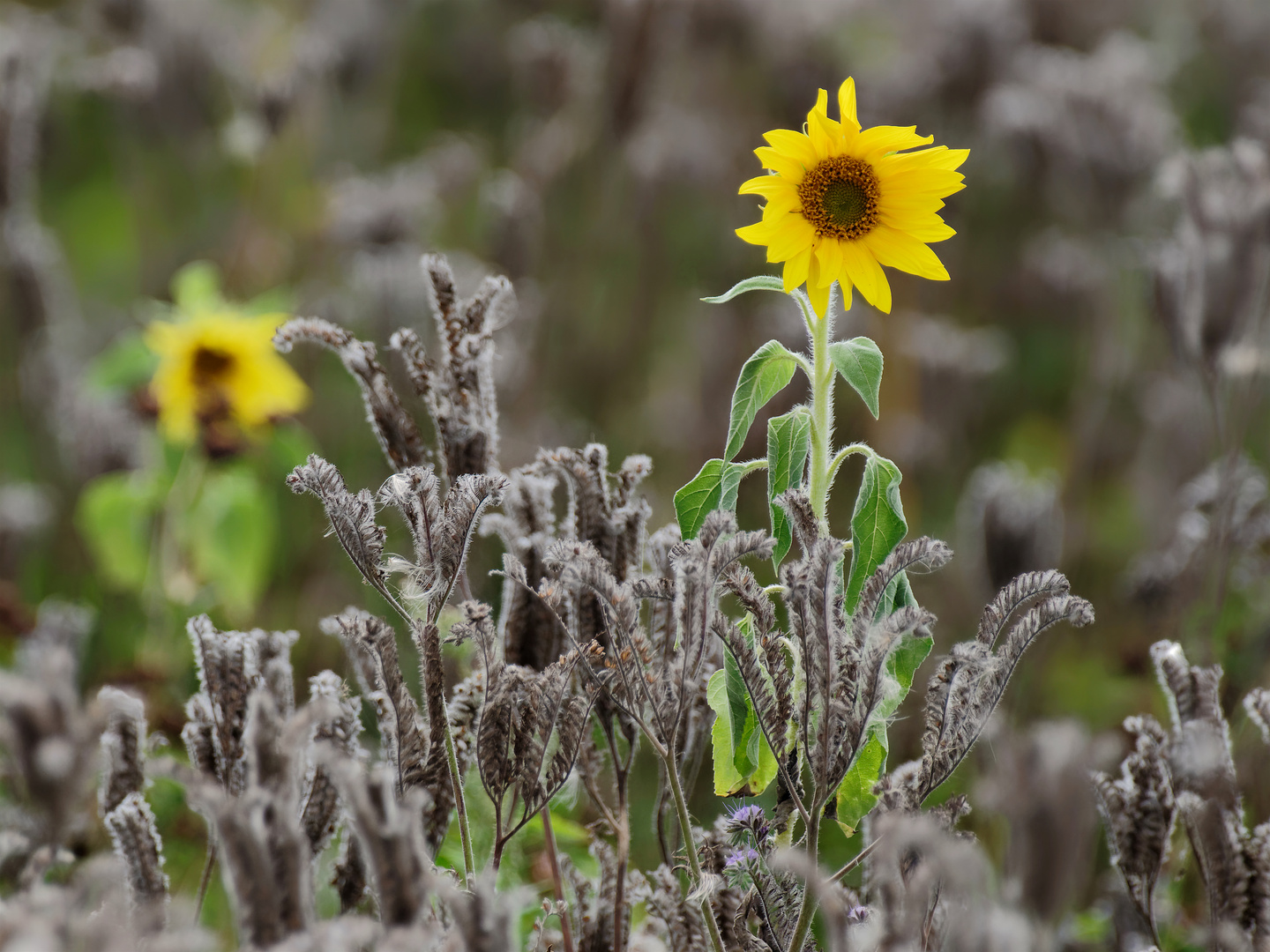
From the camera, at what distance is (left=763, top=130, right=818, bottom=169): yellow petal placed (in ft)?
2.44

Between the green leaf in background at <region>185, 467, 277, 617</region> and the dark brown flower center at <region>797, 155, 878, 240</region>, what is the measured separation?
4.00 ft

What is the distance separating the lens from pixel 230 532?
170 cm

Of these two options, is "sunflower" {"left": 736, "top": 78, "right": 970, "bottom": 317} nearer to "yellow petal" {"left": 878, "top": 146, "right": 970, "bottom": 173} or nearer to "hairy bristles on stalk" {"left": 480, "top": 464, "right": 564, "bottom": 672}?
"yellow petal" {"left": 878, "top": 146, "right": 970, "bottom": 173}

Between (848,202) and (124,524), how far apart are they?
1426 mm

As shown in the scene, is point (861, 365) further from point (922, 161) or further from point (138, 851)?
point (138, 851)

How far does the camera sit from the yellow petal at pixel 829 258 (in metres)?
0.75

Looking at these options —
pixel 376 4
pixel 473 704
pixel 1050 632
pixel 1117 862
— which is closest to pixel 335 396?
pixel 376 4

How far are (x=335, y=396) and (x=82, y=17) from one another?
6.46 feet

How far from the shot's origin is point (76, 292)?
3.13m

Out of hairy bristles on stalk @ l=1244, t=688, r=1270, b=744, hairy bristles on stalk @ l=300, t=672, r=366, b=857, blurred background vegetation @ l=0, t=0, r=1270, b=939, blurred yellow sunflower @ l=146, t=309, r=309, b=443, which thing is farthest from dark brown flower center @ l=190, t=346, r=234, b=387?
hairy bristles on stalk @ l=1244, t=688, r=1270, b=744

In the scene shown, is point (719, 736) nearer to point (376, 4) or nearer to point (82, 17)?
point (376, 4)

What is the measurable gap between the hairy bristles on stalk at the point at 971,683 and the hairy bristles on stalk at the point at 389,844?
0.31 metres

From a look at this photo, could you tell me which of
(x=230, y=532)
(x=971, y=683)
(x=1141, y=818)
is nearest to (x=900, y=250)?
(x=971, y=683)

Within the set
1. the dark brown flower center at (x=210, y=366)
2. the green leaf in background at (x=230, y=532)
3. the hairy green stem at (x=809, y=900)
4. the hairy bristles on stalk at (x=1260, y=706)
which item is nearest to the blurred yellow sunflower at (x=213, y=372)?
the dark brown flower center at (x=210, y=366)
